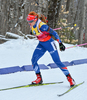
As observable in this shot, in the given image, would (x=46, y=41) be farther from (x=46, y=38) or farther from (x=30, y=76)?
(x=30, y=76)

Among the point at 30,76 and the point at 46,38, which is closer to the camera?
the point at 46,38

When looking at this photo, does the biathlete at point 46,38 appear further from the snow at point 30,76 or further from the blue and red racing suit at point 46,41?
the snow at point 30,76

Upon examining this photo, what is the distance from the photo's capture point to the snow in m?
3.35

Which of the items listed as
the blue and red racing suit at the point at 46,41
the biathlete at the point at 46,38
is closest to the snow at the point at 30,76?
the biathlete at the point at 46,38

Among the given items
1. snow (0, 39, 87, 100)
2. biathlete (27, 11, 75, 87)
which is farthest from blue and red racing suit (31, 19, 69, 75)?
snow (0, 39, 87, 100)

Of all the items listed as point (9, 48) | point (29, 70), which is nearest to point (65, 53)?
point (9, 48)

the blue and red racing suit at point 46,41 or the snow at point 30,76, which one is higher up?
the blue and red racing suit at point 46,41

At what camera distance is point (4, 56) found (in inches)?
267

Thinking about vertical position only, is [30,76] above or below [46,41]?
below

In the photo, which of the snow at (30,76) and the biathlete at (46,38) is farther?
the biathlete at (46,38)

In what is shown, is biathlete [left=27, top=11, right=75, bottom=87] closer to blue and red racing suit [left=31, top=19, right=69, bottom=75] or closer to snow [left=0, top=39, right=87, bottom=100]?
blue and red racing suit [left=31, top=19, right=69, bottom=75]

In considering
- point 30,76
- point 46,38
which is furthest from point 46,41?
point 30,76

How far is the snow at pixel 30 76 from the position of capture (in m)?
3.35

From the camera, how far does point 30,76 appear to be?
490cm
